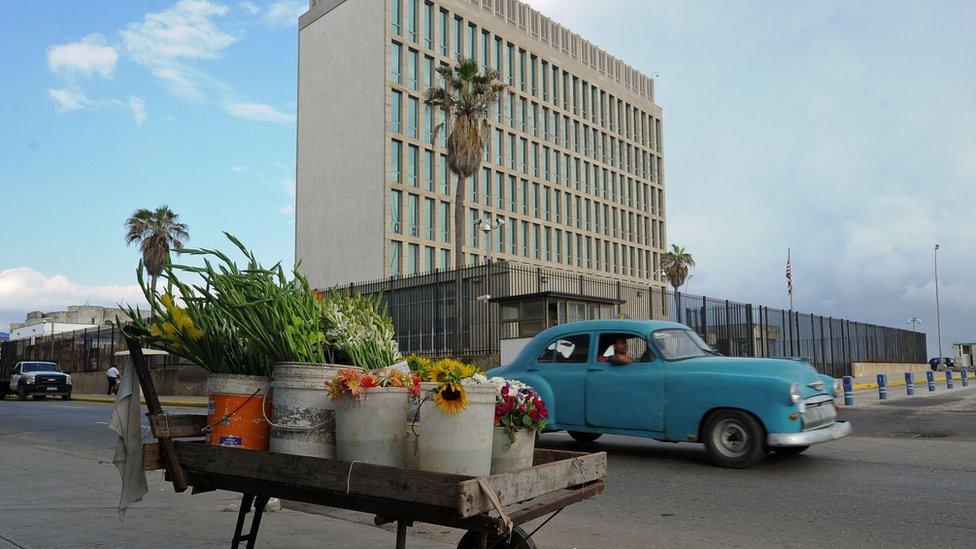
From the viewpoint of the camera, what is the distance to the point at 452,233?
5566cm

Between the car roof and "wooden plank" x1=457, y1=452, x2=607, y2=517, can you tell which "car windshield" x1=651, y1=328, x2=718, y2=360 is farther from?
"wooden plank" x1=457, y1=452, x2=607, y2=517

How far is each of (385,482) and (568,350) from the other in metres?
7.50

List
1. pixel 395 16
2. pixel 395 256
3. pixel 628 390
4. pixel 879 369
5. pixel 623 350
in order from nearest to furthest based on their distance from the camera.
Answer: pixel 628 390, pixel 623 350, pixel 879 369, pixel 395 256, pixel 395 16

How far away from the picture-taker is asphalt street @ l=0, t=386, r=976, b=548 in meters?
5.96

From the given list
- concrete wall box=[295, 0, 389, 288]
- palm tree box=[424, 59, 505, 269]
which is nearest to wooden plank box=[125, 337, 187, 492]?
palm tree box=[424, 59, 505, 269]

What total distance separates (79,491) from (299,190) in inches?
2066

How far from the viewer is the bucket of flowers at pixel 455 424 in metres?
3.13

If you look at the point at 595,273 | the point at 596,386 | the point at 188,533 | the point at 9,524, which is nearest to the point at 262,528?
the point at 188,533

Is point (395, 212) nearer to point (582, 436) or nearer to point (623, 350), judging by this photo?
point (582, 436)

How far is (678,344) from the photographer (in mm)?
9969

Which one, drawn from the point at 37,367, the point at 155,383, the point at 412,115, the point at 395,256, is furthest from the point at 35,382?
the point at 412,115

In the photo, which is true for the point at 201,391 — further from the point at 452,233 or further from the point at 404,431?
the point at 404,431

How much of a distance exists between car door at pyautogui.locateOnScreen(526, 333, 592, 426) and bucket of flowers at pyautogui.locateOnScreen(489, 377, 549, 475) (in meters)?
6.62

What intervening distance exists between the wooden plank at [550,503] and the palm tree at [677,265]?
226 ft
